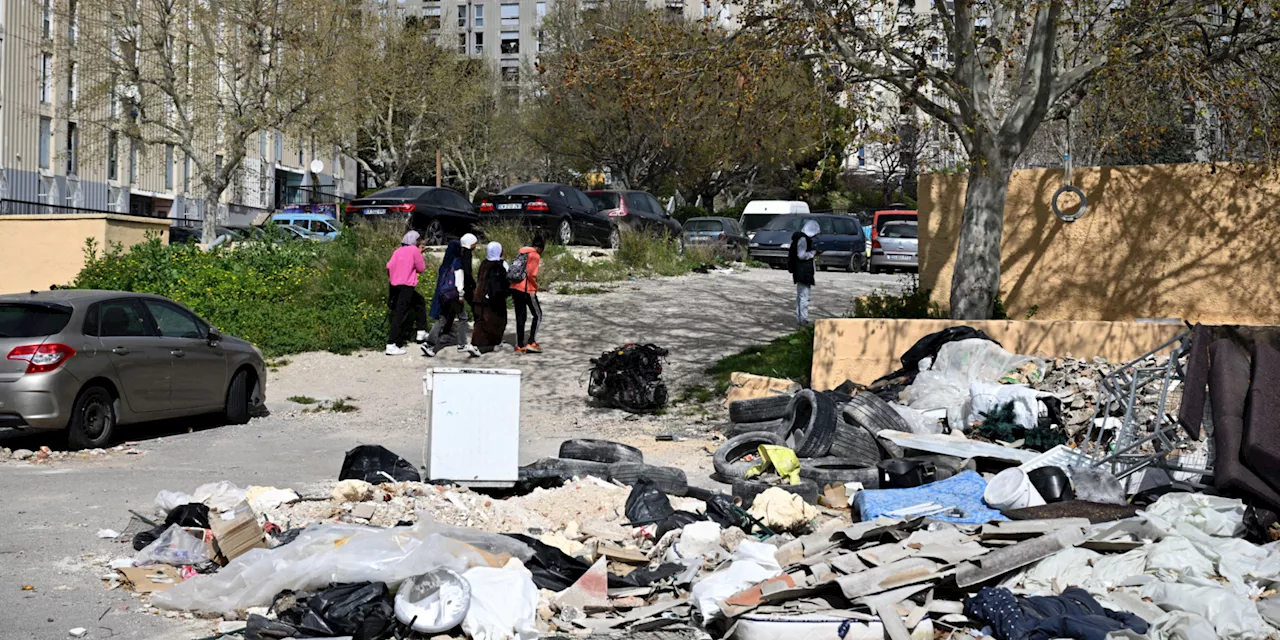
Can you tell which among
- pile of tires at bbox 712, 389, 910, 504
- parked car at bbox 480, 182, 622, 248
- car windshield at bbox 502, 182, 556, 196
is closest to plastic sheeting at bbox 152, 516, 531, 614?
pile of tires at bbox 712, 389, 910, 504

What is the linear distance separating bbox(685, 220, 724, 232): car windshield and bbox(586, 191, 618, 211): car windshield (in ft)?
15.7

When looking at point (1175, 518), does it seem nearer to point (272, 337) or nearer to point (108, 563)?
point (108, 563)

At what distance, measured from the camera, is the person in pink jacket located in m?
18.3

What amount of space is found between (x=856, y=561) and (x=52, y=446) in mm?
8534

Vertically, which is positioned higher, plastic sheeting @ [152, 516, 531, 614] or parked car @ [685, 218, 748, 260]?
parked car @ [685, 218, 748, 260]

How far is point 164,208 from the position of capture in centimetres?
5284

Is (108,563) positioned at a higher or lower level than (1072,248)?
lower

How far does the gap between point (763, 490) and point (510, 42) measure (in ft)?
291

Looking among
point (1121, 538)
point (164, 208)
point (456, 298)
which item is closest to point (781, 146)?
point (164, 208)

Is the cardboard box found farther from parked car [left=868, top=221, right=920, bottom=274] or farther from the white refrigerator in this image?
parked car [left=868, top=221, right=920, bottom=274]

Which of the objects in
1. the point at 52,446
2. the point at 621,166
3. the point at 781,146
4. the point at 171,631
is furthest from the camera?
the point at 621,166

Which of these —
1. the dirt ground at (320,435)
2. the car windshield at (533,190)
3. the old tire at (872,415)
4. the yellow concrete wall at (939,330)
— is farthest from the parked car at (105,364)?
the car windshield at (533,190)

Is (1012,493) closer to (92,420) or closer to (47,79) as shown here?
(92,420)

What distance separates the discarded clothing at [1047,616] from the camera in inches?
Result: 241
